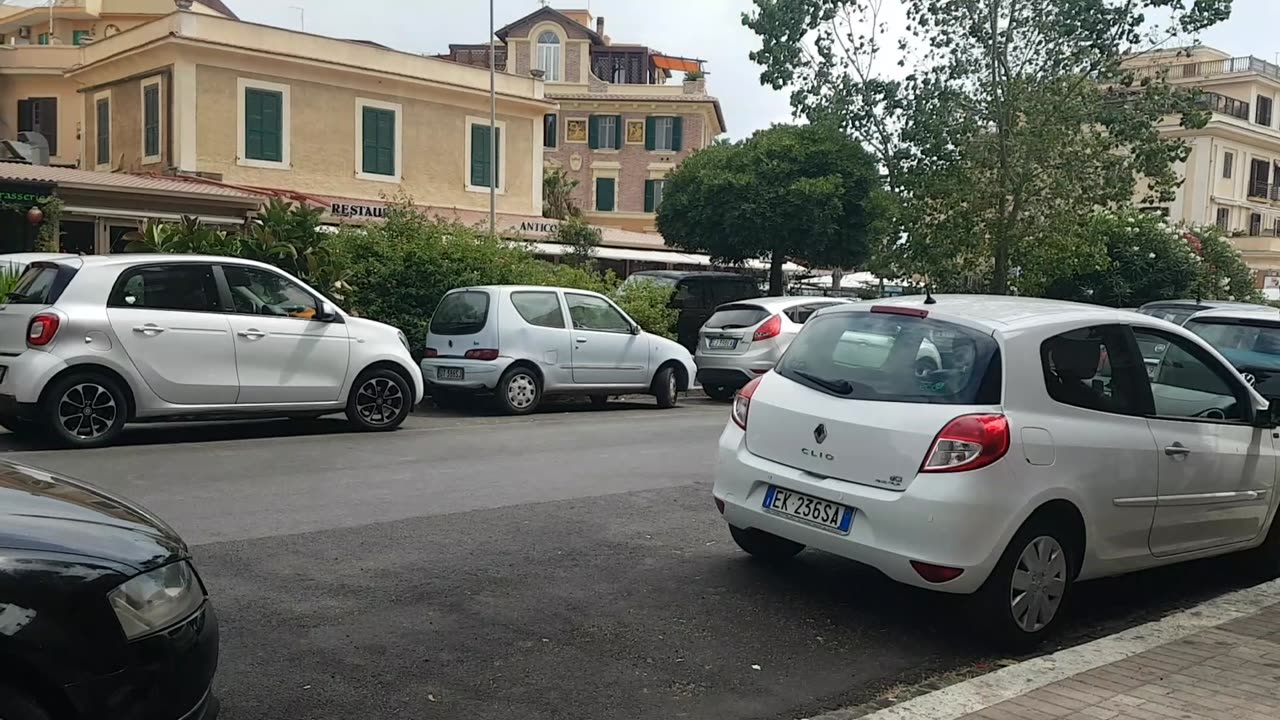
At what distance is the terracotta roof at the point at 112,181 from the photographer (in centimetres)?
2111

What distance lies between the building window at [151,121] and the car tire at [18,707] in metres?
26.4

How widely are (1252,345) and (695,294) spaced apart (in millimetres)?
10356

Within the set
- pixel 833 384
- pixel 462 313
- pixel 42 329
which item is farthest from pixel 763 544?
pixel 462 313

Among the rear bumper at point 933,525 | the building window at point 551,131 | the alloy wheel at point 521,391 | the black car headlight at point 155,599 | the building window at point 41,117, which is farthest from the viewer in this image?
the building window at point 551,131

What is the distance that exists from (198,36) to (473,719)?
25428 millimetres

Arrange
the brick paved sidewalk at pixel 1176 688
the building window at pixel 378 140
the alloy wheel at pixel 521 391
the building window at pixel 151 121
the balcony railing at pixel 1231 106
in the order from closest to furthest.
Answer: the brick paved sidewalk at pixel 1176 688
the alloy wheel at pixel 521 391
the building window at pixel 151 121
the building window at pixel 378 140
the balcony railing at pixel 1231 106

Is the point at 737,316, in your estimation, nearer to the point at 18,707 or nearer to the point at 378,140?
the point at 18,707

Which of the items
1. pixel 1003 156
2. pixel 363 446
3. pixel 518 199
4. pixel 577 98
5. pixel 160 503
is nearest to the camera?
pixel 160 503

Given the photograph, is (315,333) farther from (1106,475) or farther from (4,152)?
(4,152)

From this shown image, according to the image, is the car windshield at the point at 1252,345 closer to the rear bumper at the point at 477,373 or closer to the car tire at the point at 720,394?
the car tire at the point at 720,394

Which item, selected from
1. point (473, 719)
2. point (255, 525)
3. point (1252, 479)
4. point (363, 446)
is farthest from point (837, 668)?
point (363, 446)

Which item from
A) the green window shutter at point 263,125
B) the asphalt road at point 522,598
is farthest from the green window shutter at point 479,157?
the asphalt road at point 522,598

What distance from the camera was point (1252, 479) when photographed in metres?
6.43

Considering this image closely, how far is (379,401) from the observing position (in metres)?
11.7
